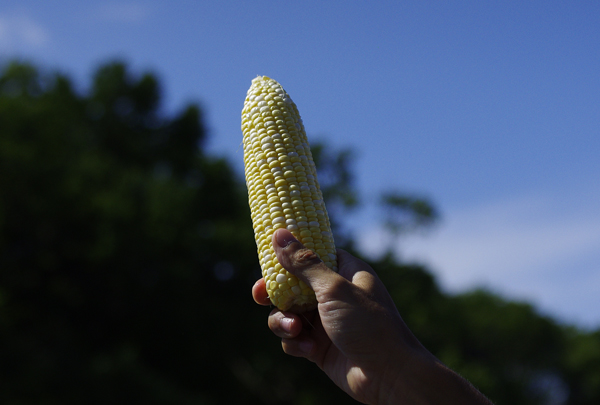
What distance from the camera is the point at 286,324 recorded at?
3.84m

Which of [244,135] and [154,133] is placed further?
[154,133]

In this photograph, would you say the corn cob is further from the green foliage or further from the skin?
the green foliage

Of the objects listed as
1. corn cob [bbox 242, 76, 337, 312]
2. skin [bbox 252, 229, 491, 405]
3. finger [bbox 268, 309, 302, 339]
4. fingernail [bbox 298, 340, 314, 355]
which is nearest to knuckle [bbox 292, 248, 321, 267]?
skin [bbox 252, 229, 491, 405]

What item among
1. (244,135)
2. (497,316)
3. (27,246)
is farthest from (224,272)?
(497,316)

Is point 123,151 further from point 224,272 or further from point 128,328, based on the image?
point 128,328

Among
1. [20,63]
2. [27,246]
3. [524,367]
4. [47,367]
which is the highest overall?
[20,63]

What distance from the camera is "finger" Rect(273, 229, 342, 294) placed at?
137 inches

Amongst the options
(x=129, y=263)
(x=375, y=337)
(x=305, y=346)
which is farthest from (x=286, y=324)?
(x=129, y=263)

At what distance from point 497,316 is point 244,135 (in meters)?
64.4

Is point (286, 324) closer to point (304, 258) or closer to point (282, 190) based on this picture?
point (304, 258)

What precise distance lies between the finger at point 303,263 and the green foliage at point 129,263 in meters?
16.7

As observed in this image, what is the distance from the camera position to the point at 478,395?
3.51 meters

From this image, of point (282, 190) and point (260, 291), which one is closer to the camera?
point (282, 190)

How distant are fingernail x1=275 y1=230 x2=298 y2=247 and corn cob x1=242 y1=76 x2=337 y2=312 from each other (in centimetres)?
12
